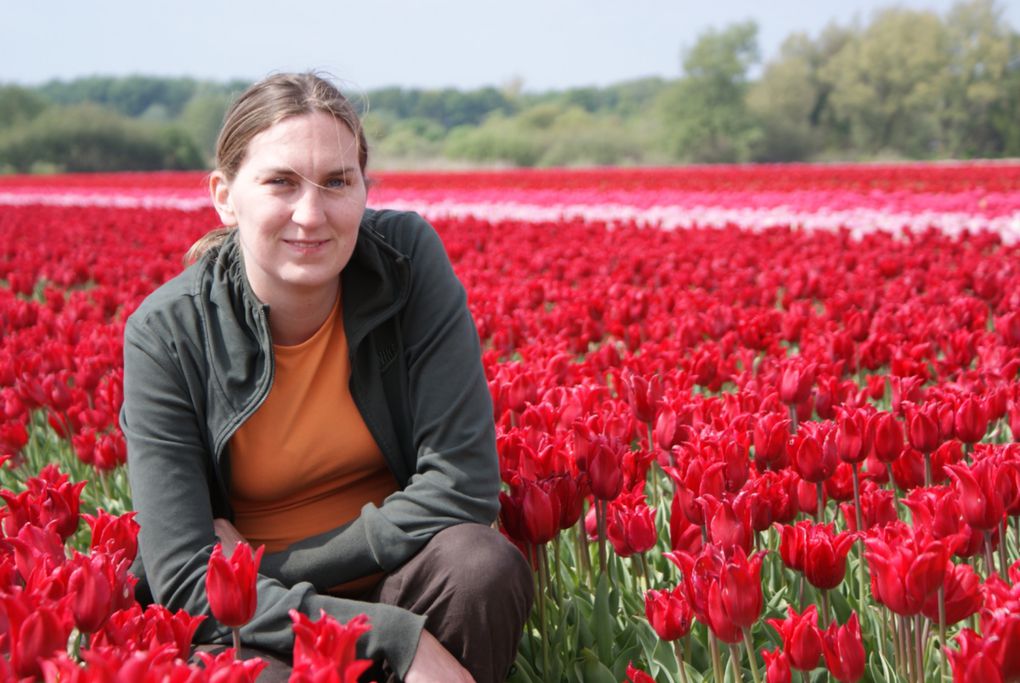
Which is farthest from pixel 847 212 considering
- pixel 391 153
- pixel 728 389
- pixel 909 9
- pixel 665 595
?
pixel 909 9

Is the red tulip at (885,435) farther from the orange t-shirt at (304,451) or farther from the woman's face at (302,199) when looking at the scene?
the woman's face at (302,199)

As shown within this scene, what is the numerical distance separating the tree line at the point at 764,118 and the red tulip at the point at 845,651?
47397 mm

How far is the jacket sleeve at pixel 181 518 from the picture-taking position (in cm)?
209

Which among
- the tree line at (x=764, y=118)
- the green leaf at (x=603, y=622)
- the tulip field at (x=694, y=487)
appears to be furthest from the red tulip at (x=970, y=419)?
the tree line at (x=764, y=118)

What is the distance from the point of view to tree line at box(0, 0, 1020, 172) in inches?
2160

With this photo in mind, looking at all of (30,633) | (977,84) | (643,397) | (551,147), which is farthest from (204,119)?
(30,633)

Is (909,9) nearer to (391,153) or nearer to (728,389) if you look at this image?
(391,153)

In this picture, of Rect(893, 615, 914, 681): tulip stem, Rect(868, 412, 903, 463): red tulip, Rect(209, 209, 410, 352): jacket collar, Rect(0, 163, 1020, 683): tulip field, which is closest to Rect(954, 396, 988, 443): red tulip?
Rect(0, 163, 1020, 683): tulip field

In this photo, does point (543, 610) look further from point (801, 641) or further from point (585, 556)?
point (801, 641)

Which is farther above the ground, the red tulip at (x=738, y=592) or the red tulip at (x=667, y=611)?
the red tulip at (x=738, y=592)

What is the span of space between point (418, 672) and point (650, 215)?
12617mm

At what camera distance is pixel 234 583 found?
1693mm

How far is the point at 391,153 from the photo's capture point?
58250 mm

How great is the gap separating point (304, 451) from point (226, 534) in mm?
248
